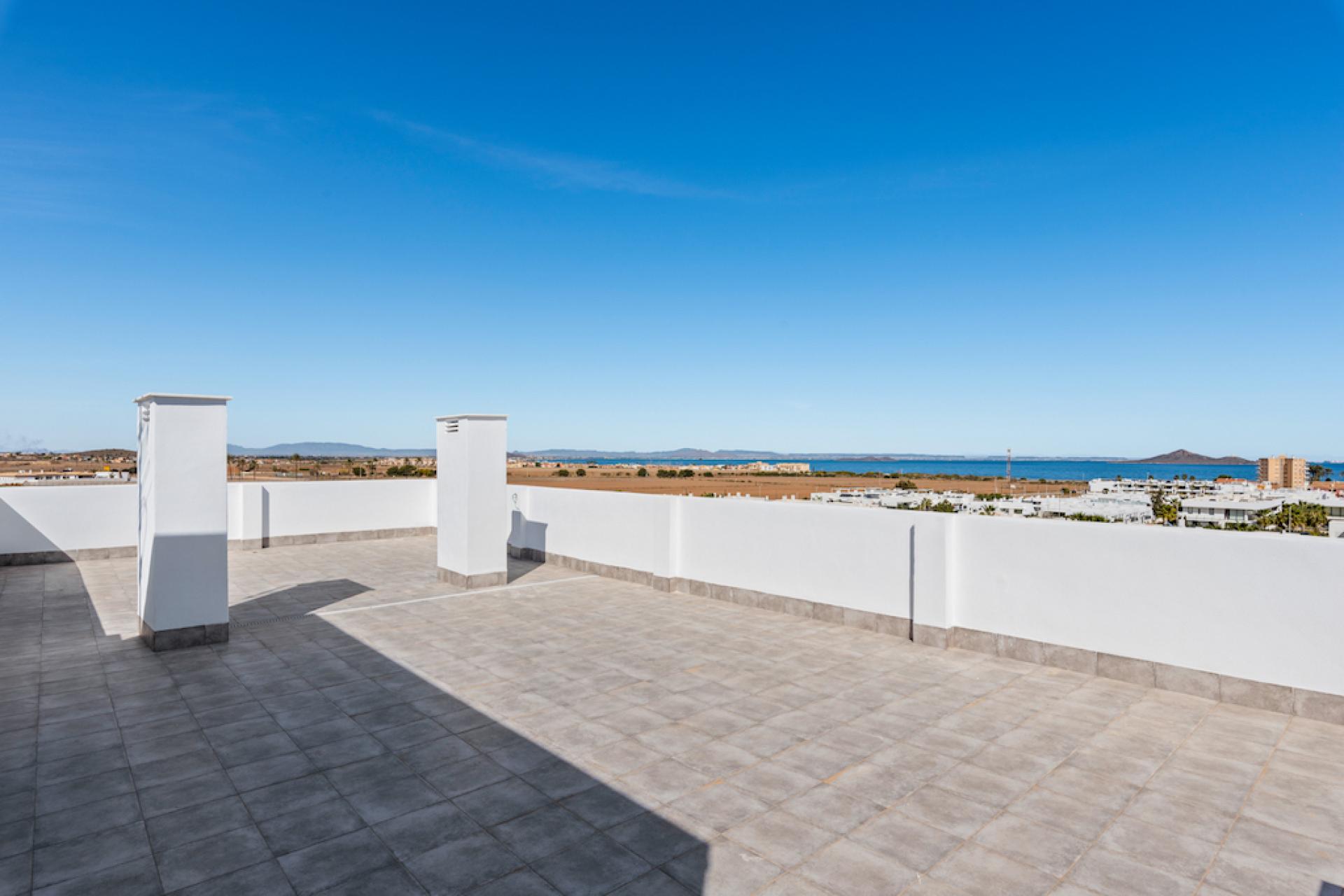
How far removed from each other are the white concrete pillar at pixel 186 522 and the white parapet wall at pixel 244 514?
6300 mm

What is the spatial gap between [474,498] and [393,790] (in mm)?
6072

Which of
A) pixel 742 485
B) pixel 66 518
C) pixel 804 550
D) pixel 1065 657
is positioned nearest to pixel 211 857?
pixel 804 550

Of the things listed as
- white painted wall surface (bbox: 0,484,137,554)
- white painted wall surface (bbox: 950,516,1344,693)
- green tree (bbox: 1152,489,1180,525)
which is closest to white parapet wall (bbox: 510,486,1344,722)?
white painted wall surface (bbox: 950,516,1344,693)

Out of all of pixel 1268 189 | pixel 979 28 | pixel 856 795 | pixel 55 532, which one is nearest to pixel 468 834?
pixel 856 795

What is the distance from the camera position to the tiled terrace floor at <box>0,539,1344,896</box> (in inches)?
112

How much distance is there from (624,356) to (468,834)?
136 ft

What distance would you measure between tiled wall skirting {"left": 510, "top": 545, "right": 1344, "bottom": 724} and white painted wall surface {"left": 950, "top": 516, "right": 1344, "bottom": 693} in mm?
70

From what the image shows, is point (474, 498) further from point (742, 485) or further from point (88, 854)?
point (742, 485)

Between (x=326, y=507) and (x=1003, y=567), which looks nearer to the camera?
(x=1003, y=567)

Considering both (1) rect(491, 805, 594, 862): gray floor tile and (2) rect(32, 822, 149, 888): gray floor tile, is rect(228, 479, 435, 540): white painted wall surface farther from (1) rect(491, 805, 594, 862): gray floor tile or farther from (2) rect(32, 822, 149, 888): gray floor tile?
(1) rect(491, 805, 594, 862): gray floor tile

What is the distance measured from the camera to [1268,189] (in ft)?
56.3

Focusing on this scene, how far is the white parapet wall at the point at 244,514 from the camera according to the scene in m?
10.6

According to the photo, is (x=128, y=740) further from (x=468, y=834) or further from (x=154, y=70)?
(x=154, y=70)

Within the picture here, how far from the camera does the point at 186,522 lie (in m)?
6.47
